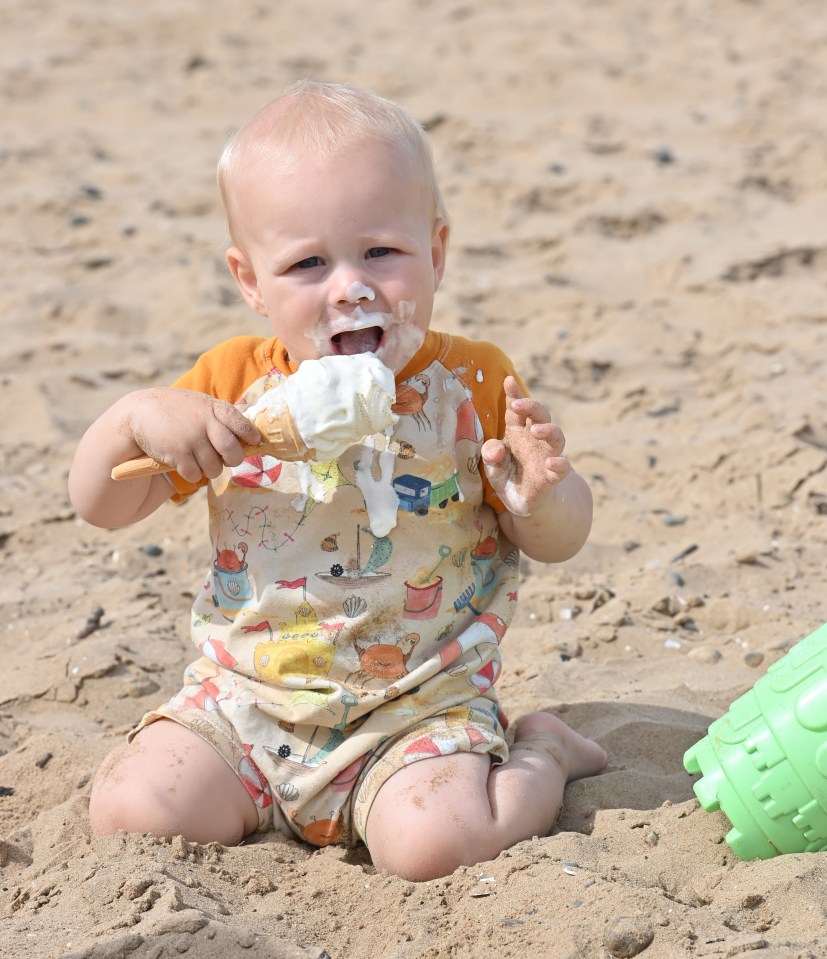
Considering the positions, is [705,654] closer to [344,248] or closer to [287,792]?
[287,792]

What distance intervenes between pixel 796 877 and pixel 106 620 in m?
1.85

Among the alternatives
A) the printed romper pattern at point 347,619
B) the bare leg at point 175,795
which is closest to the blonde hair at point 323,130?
the printed romper pattern at point 347,619

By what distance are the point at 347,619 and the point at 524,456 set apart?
1.44 ft

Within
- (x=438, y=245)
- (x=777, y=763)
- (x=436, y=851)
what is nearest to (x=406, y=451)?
(x=438, y=245)

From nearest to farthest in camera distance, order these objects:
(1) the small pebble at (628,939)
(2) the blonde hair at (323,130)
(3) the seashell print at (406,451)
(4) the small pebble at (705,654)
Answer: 1. (1) the small pebble at (628,939)
2. (2) the blonde hair at (323,130)
3. (3) the seashell print at (406,451)
4. (4) the small pebble at (705,654)

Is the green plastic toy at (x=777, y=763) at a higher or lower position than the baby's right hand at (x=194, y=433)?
lower

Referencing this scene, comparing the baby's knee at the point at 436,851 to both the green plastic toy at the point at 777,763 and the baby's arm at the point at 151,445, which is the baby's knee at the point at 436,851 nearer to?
the green plastic toy at the point at 777,763

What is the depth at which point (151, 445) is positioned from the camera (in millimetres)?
2266

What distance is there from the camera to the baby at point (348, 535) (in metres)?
2.30

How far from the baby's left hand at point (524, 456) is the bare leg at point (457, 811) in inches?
18.7

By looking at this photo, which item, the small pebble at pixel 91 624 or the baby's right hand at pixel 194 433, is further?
the small pebble at pixel 91 624

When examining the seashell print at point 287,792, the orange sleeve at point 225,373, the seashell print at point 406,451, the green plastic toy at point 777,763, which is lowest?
the seashell print at point 287,792

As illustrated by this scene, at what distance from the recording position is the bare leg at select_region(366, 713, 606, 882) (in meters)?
2.24

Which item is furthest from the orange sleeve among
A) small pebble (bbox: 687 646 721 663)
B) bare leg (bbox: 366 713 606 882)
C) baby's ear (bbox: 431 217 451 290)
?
small pebble (bbox: 687 646 721 663)
